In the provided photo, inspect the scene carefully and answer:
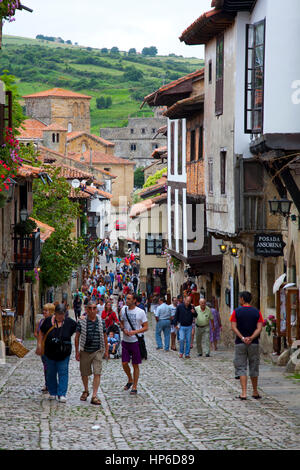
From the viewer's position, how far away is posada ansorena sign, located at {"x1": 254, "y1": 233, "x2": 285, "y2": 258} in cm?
1962

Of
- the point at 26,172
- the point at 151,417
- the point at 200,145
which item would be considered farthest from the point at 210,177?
the point at 151,417

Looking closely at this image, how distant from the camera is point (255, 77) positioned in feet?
63.6

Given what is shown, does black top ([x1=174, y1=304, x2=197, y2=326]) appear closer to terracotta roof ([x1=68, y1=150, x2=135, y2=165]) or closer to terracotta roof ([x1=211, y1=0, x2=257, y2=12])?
terracotta roof ([x1=211, y1=0, x2=257, y2=12])

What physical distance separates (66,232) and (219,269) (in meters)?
11.5

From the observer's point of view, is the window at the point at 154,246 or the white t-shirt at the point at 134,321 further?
the window at the point at 154,246

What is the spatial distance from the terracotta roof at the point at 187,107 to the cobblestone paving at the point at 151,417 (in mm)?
13227

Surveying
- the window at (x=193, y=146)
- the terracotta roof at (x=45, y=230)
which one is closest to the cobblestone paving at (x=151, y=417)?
the window at (x=193, y=146)

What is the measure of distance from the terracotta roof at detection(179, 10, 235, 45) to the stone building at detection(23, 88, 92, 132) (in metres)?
148

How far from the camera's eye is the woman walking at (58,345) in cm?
1332

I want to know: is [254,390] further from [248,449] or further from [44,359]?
[248,449]

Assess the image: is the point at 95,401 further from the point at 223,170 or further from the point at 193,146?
the point at 193,146

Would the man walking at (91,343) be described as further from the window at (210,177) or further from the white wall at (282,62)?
the window at (210,177)
